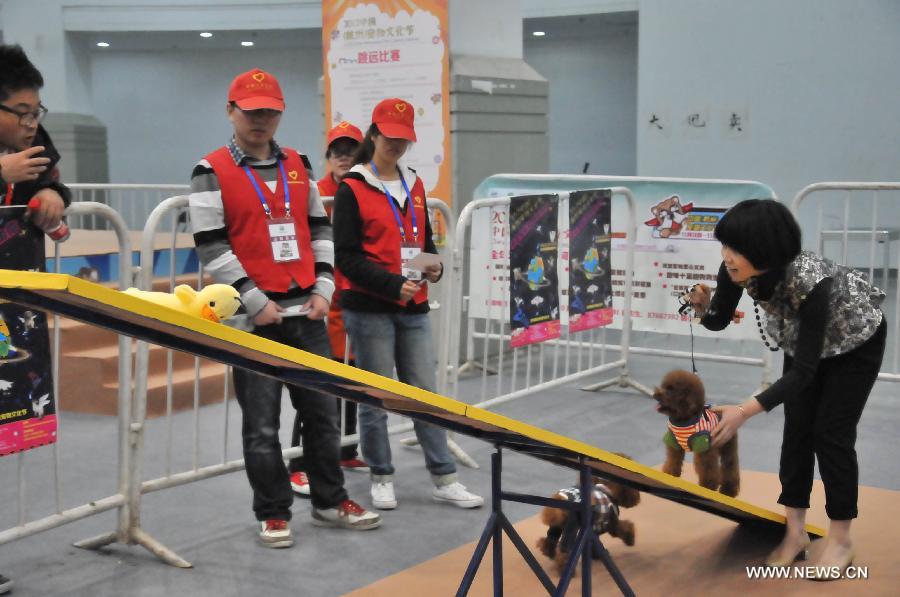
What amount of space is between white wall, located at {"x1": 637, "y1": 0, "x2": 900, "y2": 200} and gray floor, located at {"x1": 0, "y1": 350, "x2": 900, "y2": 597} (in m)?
5.70

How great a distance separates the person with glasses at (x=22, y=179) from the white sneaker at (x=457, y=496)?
168 cm

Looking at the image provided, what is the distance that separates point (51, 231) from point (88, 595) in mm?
1190

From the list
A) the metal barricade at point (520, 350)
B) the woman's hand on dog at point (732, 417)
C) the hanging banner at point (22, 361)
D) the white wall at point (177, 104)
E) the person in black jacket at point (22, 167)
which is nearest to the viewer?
the woman's hand on dog at point (732, 417)

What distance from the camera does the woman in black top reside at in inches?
116

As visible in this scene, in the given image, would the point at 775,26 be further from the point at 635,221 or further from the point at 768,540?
the point at 768,540

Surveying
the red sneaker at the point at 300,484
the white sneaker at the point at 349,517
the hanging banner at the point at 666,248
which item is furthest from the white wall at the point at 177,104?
the white sneaker at the point at 349,517

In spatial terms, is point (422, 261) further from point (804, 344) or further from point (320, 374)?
point (320, 374)

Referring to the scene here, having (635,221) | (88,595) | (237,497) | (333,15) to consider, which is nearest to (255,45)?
(333,15)

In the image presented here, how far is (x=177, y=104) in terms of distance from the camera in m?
15.9

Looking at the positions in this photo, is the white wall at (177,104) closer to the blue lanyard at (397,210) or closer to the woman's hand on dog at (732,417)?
the blue lanyard at (397,210)

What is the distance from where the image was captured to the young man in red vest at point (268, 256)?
353 centimetres

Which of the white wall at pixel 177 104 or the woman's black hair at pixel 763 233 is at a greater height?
the white wall at pixel 177 104

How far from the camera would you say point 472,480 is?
15.1 ft

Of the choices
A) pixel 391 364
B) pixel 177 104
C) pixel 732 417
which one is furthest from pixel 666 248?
pixel 177 104
